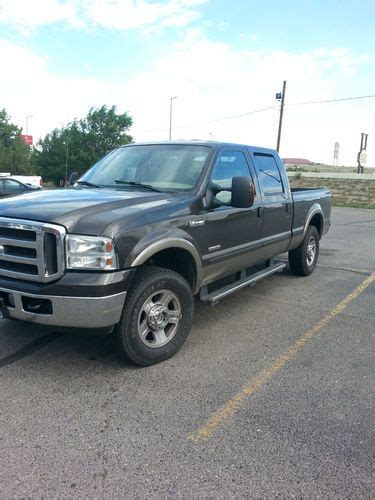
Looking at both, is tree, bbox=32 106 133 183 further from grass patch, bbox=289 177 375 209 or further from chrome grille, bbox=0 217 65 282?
chrome grille, bbox=0 217 65 282

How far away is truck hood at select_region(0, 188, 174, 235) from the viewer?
3.19 meters

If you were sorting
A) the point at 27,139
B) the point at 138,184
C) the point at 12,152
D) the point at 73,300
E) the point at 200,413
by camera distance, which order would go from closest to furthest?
1. the point at 200,413
2. the point at 73,300
3. the point at 138,184
4. the point at 12,152
5. the point at 27,139

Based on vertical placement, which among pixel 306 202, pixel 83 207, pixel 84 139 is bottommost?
pixel 306 202

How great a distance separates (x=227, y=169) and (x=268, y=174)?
3.63ft

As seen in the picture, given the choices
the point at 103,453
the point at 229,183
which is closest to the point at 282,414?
the point at 103,453

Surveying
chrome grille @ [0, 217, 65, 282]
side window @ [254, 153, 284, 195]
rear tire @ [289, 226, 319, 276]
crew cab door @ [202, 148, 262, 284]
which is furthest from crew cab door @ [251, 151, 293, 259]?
chrome grille @ [0, 217, 65, 282]

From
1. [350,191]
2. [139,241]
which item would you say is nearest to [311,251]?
[139,241]

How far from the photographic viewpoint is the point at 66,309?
3.14m

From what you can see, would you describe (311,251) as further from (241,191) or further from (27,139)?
(27,139)

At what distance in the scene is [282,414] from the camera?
3018 mm

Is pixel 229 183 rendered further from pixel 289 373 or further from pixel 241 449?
pixel 241 449

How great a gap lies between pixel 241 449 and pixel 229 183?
273cm

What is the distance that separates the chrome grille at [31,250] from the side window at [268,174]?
2.90 metres

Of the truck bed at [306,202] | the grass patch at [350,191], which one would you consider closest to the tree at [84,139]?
the grass patch at [350,191]
